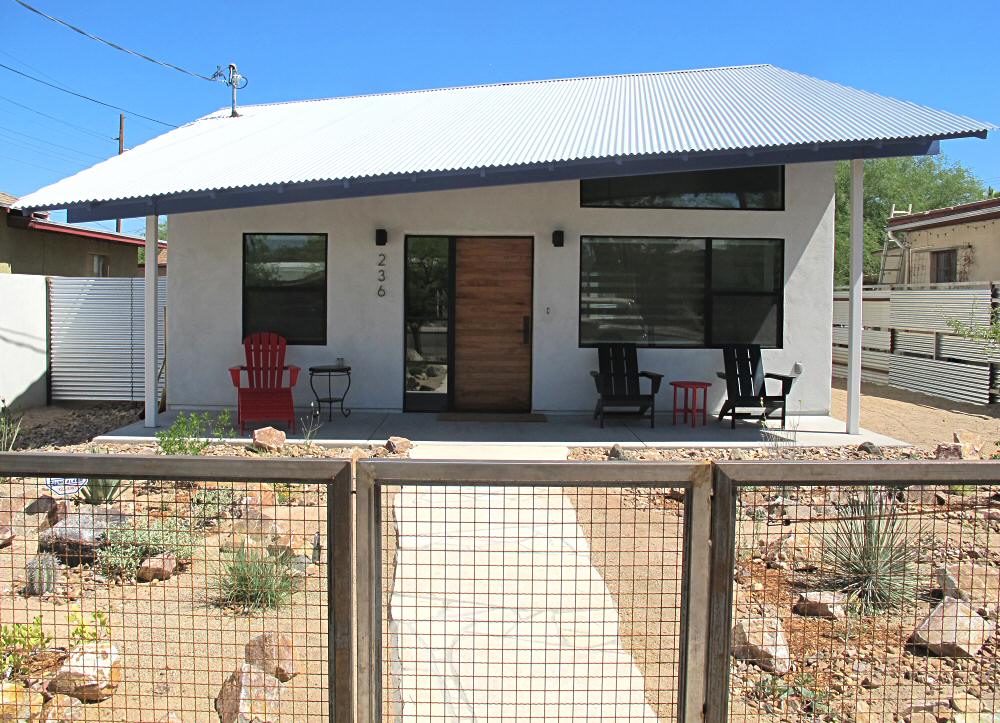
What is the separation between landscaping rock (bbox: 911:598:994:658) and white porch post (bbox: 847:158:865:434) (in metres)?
5.38

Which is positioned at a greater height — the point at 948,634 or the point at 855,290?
the point at 855,290

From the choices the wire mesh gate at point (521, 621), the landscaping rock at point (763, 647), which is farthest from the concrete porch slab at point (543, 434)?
the landscaping rock at point (763, 647)

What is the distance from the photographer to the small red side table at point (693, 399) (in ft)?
33.6

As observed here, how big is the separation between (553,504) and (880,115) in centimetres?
608

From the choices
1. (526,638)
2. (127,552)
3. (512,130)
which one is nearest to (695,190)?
(512,130)

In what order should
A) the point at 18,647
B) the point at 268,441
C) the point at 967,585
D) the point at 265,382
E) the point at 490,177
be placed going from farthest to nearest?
the point at 265,382 → the point at 490,177 → the point at 268,441 → the point at 967,585 → the point at 18,647

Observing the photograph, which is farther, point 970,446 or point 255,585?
point 970,446

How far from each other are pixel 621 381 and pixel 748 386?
4.81ft

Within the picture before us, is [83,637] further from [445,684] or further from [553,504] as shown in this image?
[553,504]

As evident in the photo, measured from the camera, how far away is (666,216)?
10.7 meters

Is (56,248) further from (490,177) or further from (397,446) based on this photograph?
(397,446)

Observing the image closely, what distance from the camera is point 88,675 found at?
3.39 m

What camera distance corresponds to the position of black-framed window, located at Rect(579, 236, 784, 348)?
422 inches

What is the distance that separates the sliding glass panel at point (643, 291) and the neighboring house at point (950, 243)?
8.04 m
